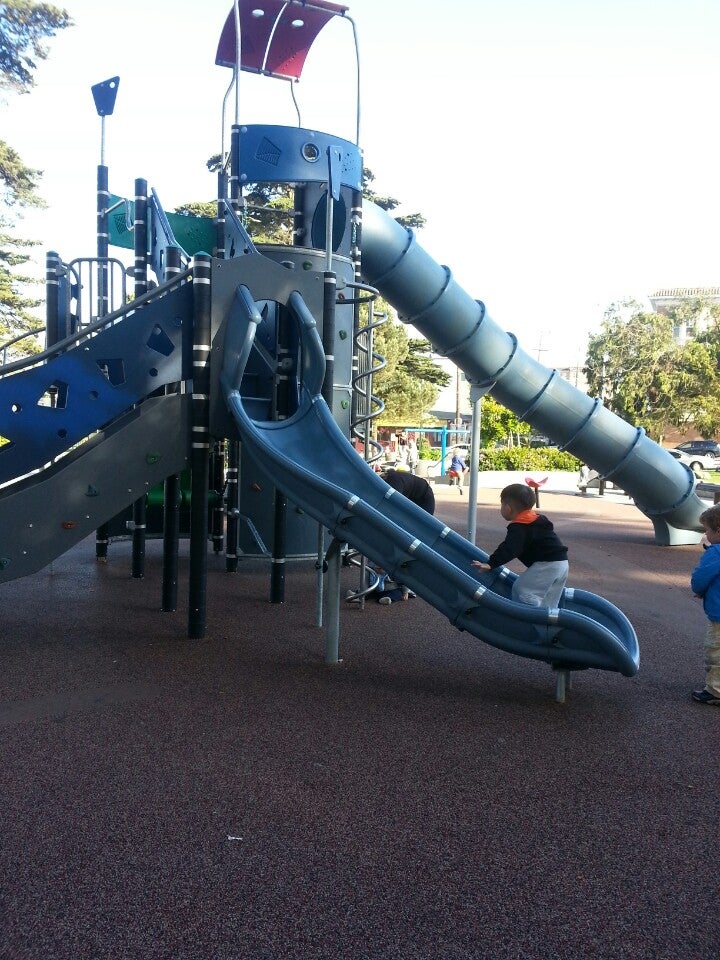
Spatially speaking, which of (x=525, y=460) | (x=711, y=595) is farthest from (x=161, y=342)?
(x=525, y=460)

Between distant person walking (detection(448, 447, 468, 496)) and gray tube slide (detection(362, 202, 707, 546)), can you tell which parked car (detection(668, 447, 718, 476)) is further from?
gray tube slide (detection(362, 202, 707, 546))

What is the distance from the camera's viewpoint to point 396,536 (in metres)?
5.40

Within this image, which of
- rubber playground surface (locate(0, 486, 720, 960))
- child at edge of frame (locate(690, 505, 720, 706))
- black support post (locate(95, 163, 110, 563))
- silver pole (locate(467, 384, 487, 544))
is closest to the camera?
rubber playground surface (locate(0, 486, 720, 960))

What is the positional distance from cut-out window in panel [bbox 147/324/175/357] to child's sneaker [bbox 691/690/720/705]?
4.59 meters

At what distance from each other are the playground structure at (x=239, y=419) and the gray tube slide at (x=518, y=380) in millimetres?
2054

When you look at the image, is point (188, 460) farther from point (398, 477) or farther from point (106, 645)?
point (398, 477)

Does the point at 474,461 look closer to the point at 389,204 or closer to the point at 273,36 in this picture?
the point at 273,36

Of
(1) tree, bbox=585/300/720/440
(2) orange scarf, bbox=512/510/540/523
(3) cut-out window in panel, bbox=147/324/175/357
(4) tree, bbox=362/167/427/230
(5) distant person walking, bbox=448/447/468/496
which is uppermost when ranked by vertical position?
(4) tree, bbox=362/167/427/230

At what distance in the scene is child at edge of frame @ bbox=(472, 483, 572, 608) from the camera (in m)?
5.42

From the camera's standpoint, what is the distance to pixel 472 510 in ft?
32.2

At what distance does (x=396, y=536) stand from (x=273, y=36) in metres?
8.99

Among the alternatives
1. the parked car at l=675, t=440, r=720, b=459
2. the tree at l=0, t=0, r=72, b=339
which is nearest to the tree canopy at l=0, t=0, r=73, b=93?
the tree at l=0, t=0, r=72, b=339

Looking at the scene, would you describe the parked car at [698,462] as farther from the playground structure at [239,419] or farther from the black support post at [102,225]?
the black support post at [102,225]

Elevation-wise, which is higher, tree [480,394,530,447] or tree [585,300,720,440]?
tree [585,300,720,440]
